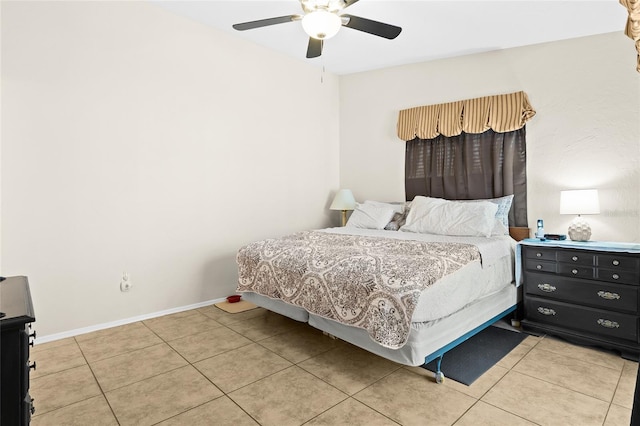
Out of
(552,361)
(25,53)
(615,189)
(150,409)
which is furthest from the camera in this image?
(615,189)

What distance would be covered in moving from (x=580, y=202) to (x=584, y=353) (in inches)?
47.4

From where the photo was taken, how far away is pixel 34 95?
267cm

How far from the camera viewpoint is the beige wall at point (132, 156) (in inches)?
105

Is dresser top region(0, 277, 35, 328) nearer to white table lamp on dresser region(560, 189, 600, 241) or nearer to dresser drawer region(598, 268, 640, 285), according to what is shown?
dresser drawer region(598, 268, 640, 285)

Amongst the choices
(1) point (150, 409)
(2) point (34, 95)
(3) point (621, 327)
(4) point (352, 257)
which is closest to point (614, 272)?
(3) point (621, 327)

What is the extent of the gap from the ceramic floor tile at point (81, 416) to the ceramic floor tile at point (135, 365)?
160 mm

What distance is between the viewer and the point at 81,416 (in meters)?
1.85

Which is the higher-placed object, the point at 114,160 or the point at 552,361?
the point at 114,160

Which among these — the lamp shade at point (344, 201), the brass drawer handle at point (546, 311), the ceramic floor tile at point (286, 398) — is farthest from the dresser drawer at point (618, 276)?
the lamp shade at point (344, 201)

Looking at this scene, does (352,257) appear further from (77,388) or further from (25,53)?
(25,53)

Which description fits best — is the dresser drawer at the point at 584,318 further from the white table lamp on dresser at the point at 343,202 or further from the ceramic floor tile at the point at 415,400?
the white table lamp on dresser at the point at 343,202

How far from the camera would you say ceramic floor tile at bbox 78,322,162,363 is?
2570 millimetres

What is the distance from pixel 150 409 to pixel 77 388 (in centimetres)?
58

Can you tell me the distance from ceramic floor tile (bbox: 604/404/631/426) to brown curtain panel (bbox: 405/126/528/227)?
78.2 inches
